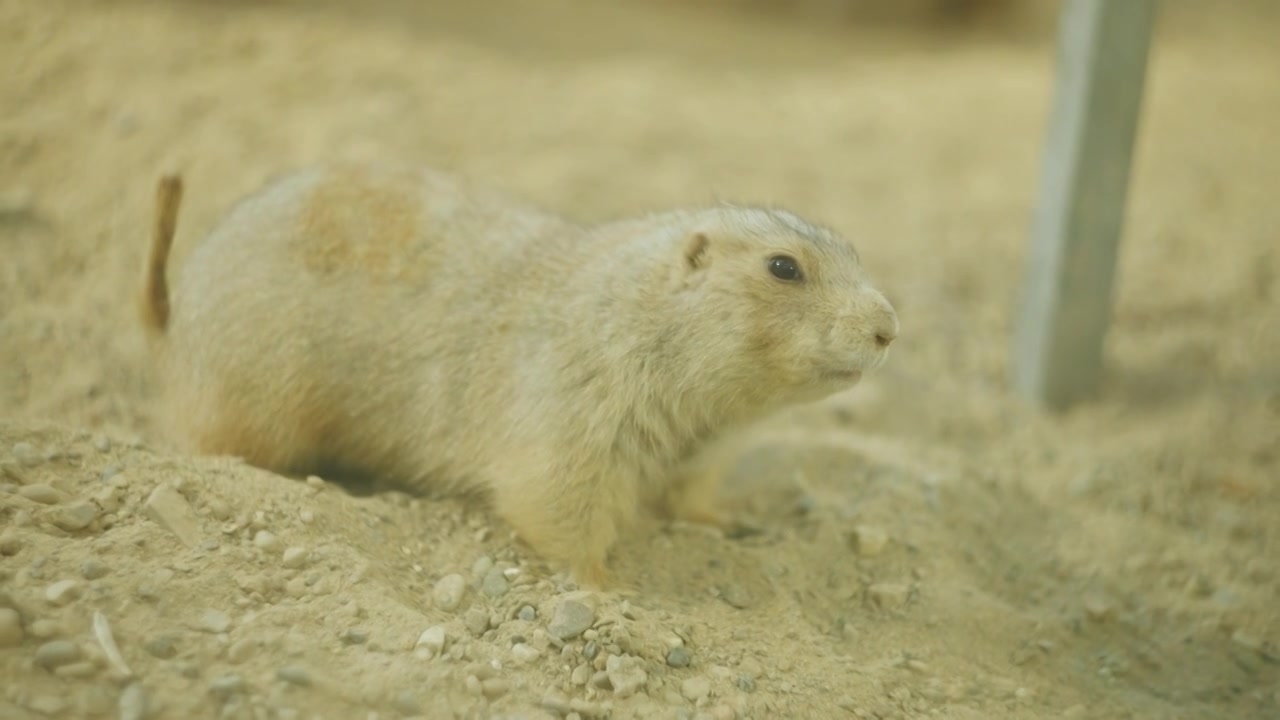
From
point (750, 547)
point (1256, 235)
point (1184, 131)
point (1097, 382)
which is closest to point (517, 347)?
point (750, 547)

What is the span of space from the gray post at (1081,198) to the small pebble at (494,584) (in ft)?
9.57

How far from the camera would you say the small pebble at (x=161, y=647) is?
8.79 ft

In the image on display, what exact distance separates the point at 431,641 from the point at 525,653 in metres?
0.26

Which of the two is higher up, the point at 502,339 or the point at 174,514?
the point at 502,339

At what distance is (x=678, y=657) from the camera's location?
124 inches

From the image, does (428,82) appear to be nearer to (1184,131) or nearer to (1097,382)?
(1097,382)

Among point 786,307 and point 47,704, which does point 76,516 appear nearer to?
point 47,704

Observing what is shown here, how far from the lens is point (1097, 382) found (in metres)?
5.32

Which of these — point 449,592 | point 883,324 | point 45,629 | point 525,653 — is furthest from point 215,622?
point 883,324

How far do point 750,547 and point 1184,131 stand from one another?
5199mm

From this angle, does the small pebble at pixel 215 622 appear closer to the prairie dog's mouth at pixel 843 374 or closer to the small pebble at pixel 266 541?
the small pebble at pixel 266 541

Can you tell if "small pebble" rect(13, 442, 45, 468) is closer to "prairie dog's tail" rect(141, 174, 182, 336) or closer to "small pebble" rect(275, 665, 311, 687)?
"prairie dog's tail" rect(141, 174, 182, 336)

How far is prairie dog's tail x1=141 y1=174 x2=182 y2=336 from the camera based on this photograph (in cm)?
399

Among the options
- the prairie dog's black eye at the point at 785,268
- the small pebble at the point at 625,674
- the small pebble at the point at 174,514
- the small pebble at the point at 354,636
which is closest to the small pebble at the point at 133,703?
the small pebble at the point at 354,636
